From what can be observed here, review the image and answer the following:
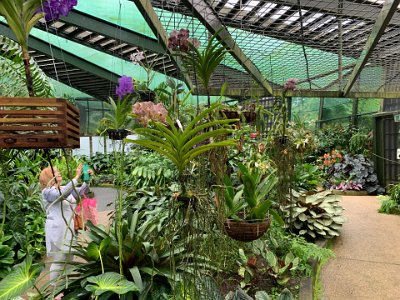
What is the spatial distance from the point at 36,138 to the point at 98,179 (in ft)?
30.1

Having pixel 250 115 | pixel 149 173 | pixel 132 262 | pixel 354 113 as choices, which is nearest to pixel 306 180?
pixel 149 173

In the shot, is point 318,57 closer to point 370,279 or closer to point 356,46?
point 356,46

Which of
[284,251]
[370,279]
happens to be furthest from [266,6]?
[370,279]

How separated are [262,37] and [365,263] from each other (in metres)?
3.18

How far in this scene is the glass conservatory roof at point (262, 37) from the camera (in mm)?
Answer: 3645

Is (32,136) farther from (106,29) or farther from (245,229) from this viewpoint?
(106,29)

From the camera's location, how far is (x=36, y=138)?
3.21ft

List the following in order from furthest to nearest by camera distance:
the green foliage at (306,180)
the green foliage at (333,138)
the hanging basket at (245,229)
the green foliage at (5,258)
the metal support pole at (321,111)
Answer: the metal support pole at (321,111) → the green foliage at (333,138) → the green foliage at (306,180) → the green foliage at (5,258) → the hanging basket at (245,229)

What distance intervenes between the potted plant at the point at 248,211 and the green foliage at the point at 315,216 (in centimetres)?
121

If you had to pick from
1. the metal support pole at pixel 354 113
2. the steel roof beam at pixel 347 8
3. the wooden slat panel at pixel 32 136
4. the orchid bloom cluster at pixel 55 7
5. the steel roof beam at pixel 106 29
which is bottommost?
the wooden slat panel at pixel 32 136

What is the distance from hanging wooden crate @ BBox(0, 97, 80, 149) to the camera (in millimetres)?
955

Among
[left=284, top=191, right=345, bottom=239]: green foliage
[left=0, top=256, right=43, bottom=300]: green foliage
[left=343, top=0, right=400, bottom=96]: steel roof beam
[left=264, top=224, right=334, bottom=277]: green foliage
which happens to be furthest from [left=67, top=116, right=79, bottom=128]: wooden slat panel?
[left=343, top=0, right=400, bottom=96]: steel roof beam

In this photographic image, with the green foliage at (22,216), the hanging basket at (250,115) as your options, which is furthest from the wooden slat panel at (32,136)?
the hanging basket at (250,115)

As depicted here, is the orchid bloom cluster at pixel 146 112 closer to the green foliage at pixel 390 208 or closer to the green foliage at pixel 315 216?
the green foliage at pixel 315 216
